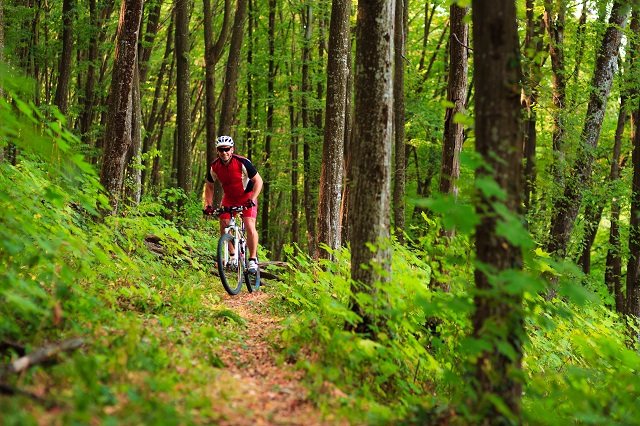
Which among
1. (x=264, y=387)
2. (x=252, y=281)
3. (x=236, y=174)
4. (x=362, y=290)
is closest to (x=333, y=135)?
(x=236, y=174)

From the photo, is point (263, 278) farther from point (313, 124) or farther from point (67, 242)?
point (313, 124)

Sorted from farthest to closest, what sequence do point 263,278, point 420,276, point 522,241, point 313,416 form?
point 263,278
point 420,276
point 313,416
point 522,241

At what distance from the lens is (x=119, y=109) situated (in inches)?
361

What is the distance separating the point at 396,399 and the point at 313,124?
20.6 metres

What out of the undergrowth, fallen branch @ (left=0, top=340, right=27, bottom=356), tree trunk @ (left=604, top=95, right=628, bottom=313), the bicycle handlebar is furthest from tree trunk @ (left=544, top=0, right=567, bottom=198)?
fallen branch @ (left=0, top=340, right=27, bottom=356)

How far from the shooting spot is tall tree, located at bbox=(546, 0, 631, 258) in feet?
44.9

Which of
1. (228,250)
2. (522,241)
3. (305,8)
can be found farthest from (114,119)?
(305,8)

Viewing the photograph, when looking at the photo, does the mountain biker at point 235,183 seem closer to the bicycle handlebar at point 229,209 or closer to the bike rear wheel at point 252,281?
the bicycle handlebar at point 229,209

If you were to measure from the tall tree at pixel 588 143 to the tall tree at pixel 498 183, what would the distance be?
32.9 feet

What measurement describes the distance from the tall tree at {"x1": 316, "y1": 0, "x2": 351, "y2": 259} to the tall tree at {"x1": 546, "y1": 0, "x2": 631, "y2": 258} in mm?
6086

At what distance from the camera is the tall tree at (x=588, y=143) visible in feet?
44.9

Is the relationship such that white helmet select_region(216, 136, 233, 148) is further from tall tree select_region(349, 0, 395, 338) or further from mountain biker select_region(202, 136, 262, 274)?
tall tree select_region(349, 0, 395, 338)

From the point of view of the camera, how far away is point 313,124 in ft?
83.1

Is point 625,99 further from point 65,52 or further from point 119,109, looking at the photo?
point 65,52
